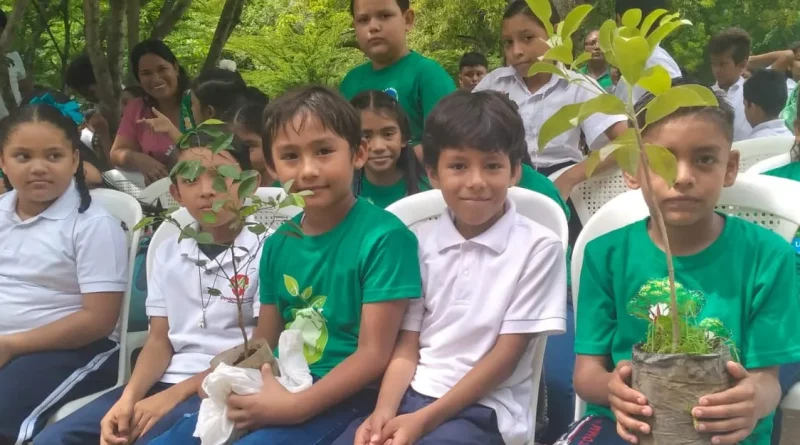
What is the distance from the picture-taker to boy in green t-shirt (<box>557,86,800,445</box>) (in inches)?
60.2

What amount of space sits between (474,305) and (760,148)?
167cm

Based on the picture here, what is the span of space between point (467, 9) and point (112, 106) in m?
9.79

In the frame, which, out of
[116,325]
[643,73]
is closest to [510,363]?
[643,73]

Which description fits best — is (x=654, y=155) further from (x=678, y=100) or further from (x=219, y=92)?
(x=219, y=92)

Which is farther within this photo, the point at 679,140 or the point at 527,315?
the point at 527,315

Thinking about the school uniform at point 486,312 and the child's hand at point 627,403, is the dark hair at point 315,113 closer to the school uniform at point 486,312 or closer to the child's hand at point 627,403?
the school uniform at point 486,312

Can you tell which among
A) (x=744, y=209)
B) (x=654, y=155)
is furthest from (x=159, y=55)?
(x=654, y=155)

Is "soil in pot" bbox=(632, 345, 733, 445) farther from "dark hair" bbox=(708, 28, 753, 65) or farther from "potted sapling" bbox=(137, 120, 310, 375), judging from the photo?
"dark hair" bbox=(708, 28, 753, 65)

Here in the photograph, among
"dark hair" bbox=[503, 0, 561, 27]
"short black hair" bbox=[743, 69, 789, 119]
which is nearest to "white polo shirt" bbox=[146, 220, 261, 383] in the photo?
"dark hair" bbox=[503, 0, 561, 27]

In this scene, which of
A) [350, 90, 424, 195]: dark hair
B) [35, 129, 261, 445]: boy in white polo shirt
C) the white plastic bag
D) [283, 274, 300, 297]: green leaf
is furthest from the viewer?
[350, 90, 424, 195]: dark hair

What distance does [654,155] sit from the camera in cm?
123

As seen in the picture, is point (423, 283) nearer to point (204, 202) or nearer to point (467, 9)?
point (204, 202)

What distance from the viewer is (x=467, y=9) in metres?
14.3

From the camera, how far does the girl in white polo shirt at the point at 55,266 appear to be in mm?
A: 2275
